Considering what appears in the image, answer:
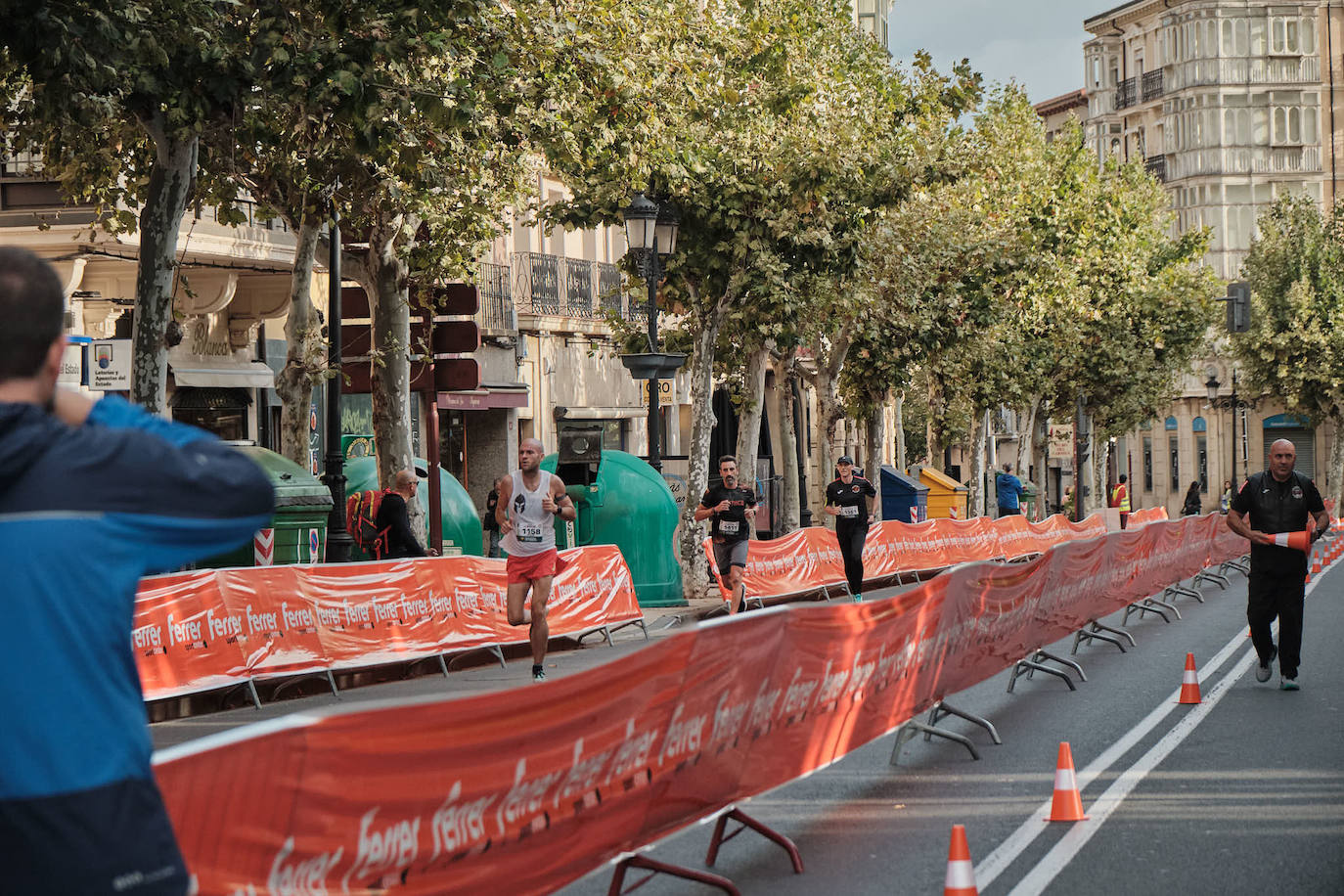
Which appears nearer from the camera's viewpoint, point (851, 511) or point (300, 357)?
point (300, 357)

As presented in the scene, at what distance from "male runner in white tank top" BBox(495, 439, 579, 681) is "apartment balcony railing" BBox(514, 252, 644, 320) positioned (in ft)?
71.4

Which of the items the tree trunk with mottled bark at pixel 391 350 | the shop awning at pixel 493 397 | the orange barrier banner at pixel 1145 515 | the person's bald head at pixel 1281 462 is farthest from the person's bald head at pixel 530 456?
the orange barrier banner at pixel 1145 515

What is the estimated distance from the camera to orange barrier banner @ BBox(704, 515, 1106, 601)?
2320cm

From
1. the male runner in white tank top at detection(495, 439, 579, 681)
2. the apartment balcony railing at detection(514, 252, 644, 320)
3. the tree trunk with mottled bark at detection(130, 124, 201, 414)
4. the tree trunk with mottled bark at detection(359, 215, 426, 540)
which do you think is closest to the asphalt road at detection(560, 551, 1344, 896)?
the male runner in white tank top at detection(495, 439, 579, 681)

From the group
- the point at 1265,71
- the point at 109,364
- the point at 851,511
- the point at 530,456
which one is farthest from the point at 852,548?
the point at 1265,71

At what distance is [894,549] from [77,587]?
2540 centimetres

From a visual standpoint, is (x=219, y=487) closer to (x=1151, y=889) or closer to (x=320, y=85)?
(x=1151, y=889)

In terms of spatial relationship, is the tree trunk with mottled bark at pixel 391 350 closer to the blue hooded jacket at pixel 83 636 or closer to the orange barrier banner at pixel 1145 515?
the blue hooded jacket at pixel 83 636

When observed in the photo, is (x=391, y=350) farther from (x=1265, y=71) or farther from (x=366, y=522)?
(x=1265, y=71)

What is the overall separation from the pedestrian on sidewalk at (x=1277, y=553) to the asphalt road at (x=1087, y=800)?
349 millimetres

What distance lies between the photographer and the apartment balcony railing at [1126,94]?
86250mm

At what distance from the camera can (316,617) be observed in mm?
14391

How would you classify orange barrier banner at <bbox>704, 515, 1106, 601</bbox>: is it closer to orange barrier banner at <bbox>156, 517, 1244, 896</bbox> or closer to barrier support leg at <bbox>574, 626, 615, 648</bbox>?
barrier support leg at <bbox>574, 626, 615, 648</bbox>

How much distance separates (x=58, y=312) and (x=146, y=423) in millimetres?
262
